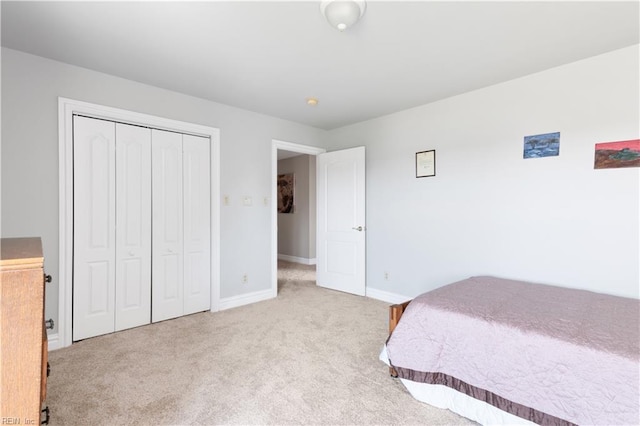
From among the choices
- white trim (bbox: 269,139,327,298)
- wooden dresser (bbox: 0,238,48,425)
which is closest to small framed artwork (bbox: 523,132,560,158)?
white trim (bbox: 269,139,327,298)

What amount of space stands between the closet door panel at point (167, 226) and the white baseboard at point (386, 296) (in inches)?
91.2

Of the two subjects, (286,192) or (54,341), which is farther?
(286,192)

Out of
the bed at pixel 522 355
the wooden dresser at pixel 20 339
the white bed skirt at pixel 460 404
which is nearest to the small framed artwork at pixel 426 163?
the bed at pixel 522 355

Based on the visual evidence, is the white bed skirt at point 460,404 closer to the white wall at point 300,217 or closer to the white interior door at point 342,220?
the white interior door at point 342,220

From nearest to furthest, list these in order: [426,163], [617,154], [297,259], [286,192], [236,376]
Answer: [236,376] → [617,154] → [426,163] → [297,259] → [286,192]

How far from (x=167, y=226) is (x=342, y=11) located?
2591 millimetres

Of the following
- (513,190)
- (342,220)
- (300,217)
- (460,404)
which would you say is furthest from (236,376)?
(300,217)

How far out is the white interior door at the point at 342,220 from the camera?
163 inches

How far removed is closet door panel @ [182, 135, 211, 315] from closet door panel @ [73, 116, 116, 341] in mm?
677

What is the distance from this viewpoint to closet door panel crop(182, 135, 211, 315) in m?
3.33

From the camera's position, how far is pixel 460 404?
1741mm

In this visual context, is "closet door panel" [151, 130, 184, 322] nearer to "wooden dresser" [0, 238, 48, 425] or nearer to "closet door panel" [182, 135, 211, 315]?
"closet door panel" [182, 135, 211, 315]

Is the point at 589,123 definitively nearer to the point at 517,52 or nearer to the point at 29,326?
the point at 517,52

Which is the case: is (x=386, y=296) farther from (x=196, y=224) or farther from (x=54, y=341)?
(x=54, y=341)
